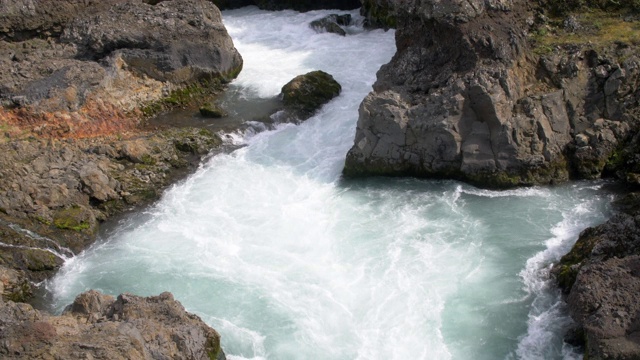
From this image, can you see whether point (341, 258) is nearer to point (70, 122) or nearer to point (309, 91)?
point (309, 91)

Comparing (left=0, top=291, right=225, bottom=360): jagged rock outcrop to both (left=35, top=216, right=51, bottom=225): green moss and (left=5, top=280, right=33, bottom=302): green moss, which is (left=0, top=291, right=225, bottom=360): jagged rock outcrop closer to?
(left=5, top=280, right=33, bottom=302): green moss

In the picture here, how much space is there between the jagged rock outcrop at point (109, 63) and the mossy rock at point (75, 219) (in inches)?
218

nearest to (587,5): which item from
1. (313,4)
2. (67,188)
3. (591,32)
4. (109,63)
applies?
(591,32)

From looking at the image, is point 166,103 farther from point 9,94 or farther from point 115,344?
point 115,344

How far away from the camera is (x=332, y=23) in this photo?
141 ft

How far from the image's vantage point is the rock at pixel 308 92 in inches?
1364

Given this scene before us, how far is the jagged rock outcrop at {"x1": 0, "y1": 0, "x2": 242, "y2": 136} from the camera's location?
1240 inches

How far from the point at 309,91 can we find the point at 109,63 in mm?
9727

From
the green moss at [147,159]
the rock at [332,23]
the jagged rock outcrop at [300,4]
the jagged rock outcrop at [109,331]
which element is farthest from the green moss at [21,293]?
the jagged rock outcrop at [300,4]

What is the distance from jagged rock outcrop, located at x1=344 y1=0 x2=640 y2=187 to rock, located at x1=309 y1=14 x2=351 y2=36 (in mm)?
12646

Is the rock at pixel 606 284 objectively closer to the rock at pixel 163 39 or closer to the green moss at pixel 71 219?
the green moss at pixel 71 219

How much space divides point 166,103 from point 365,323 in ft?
58.7

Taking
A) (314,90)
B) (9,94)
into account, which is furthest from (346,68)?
(9,94)

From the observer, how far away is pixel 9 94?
31.3m
